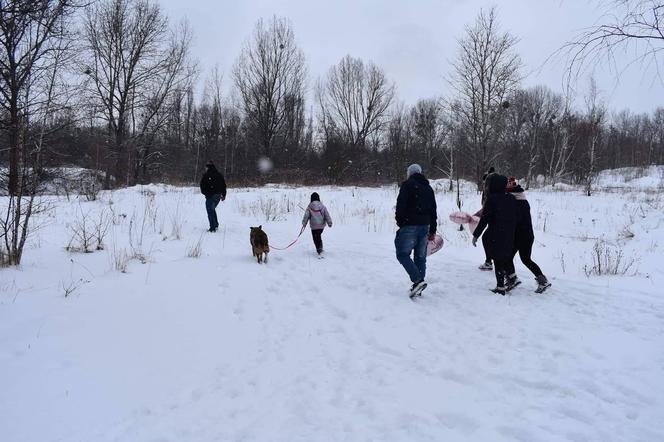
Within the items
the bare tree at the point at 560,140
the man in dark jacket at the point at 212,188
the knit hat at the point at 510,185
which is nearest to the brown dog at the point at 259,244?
the man in dark jacket at the point at 212,188

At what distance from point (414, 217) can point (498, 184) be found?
146cm

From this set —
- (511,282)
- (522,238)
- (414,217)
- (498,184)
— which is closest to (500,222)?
(522,238)

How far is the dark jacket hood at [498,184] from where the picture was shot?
577 cm

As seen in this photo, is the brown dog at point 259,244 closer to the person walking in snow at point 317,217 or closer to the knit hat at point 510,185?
the person walking in snow at point 317,217

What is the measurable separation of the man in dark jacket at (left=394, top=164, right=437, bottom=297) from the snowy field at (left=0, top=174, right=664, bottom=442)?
51 cm

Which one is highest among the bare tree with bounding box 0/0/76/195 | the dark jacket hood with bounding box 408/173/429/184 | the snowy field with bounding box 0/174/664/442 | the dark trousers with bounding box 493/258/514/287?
the bare tree with bounding box 0/0/76/195

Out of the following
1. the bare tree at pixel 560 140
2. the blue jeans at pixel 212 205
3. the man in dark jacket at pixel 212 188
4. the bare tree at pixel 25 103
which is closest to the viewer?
the bare tree at pixel 25 103

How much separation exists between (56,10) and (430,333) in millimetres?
6185

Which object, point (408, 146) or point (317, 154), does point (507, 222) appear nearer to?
point (317, 154)

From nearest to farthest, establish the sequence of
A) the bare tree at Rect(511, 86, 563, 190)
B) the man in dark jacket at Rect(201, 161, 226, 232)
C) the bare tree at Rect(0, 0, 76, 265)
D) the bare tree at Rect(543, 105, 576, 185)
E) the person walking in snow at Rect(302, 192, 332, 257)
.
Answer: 1. the bare tree at Rect(0, 0, 76, 265)
2. the person walking in snow at Rect(302, 192, 332, 257)
3. the man in dark jacket at Rect(201, 161, 226, 232)
4. the bare tree at Rect(543, 105, 576, 185)
5. the bare tree at Rect(511, 86, 563, 190)

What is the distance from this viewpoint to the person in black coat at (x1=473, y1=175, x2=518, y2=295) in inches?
223

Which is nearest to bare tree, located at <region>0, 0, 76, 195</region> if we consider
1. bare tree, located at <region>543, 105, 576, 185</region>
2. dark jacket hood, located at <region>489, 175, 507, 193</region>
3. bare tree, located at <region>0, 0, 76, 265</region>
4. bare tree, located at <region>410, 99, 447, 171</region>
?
bare tree, located at <region>0, 0, 76, 265</region>

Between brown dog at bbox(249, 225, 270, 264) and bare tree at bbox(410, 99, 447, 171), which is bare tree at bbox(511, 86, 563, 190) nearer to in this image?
bare tree at bbox(410, 99, 447, 171)

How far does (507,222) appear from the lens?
5680 mm
